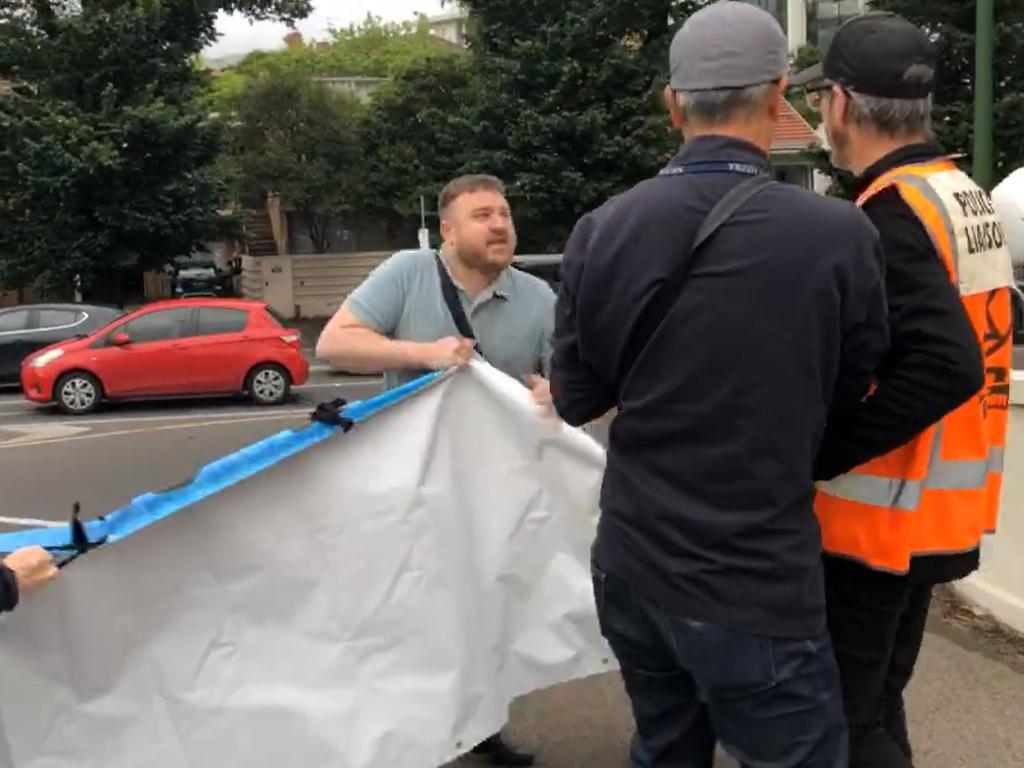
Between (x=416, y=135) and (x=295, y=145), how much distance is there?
3.66 metres

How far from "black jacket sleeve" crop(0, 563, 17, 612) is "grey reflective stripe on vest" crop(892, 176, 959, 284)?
1.96 meters

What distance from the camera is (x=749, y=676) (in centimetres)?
209

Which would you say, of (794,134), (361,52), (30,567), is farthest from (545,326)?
(361,52)

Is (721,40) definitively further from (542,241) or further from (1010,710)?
(542,241)

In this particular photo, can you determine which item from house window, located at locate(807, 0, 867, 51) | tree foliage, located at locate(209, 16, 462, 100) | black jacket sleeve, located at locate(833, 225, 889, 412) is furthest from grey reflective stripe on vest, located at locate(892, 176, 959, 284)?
tree foliage, located at locate(209, 16, 462, 100)

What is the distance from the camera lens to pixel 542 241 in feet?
89.4

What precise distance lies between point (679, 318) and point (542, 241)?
25.4 meters

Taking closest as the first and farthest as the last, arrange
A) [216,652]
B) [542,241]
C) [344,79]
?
[216,652], [542,241], [344,79]

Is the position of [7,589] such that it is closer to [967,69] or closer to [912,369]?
[912,369]

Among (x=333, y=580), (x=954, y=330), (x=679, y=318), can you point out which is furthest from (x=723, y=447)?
(x=333, y=580)

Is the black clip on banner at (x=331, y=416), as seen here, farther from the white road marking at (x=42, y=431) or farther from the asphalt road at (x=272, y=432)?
the white road marking at (x=42, y=431)

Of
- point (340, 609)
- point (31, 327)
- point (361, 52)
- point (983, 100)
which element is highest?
point (361, 52)

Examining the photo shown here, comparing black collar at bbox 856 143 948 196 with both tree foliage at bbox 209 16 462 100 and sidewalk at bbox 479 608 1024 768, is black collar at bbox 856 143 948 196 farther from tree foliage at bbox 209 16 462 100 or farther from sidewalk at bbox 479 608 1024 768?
tree foliage at bbox 209 16 462 100

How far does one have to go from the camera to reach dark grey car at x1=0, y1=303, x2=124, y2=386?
1938 centimetres
